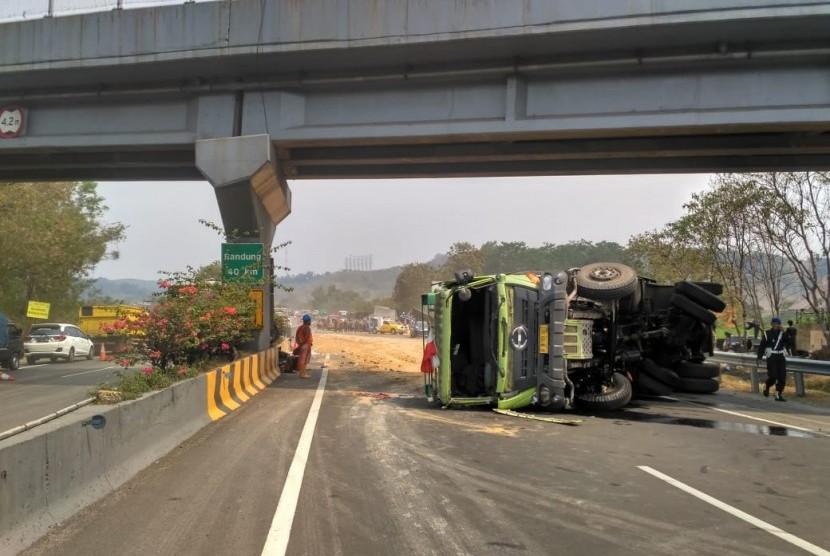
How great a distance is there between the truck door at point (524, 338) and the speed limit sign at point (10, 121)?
49.3ft

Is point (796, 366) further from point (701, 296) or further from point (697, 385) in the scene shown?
point (701, 296)

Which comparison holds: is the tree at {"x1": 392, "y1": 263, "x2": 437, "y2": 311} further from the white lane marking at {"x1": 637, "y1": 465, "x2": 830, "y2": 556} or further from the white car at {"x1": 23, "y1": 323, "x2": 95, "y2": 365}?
the white lane marking at {"x1": 637, "y1": 465, "x2": 830, "y2": 556}

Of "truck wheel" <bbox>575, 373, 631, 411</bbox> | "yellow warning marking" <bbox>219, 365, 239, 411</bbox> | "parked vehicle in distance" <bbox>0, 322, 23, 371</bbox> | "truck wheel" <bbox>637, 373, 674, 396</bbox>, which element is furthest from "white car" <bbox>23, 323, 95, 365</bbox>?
"truck wheel" <bbox>637, 373, 674, 396</bbox>

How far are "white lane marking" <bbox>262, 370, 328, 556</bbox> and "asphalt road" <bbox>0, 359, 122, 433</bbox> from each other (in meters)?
2.81

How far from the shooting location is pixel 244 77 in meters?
15.9

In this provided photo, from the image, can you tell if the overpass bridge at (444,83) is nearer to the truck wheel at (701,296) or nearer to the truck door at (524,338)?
the truck wheel at (701,296)

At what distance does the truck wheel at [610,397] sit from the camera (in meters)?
11.5

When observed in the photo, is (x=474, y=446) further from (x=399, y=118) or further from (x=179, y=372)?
(x=399, y=118)

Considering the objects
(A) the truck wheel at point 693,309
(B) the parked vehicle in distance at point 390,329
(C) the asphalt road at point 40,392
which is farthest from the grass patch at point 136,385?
(B) the parked vehicle in distance at point 390,329

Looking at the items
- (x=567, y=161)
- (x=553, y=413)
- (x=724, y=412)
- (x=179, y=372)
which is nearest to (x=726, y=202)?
(x=567, y=161)

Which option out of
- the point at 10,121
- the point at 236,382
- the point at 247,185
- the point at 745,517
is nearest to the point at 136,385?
the point at 236,382

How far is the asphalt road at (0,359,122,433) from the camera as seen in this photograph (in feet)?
37.3

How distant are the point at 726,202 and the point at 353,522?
22.4 meters

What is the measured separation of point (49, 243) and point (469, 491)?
3280 cm
